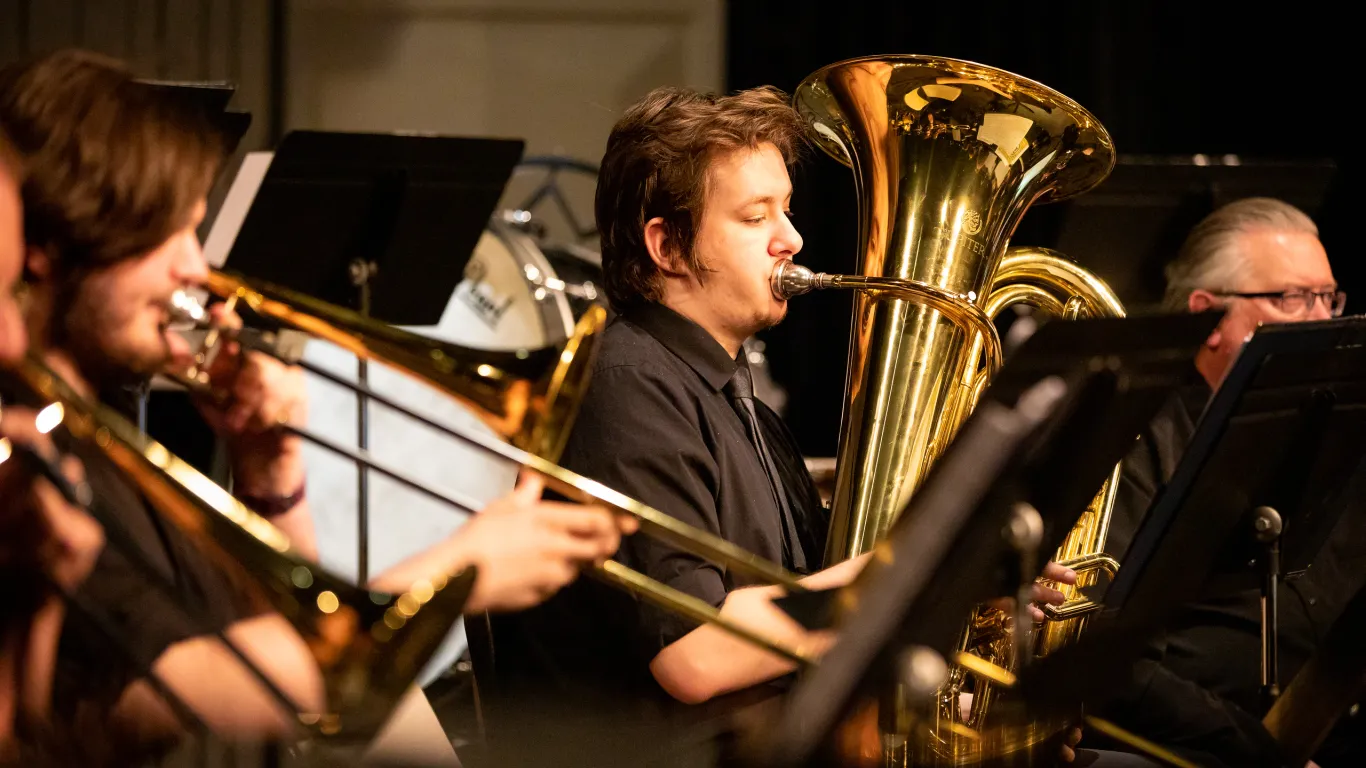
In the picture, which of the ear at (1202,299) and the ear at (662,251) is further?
the ear at (1202,299)

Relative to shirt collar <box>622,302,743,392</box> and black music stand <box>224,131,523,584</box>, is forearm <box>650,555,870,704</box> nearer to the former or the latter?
shirt collar <box>622,302,743,392</box>

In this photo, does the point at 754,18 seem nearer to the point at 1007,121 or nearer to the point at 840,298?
the point at 840,298

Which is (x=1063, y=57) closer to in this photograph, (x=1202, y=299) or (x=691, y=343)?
(x=1202, y=299)

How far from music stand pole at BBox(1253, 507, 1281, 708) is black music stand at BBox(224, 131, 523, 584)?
1.74 meters

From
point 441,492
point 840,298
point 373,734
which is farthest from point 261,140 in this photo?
point 373,734

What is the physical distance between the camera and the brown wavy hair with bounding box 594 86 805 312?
2.13 meters

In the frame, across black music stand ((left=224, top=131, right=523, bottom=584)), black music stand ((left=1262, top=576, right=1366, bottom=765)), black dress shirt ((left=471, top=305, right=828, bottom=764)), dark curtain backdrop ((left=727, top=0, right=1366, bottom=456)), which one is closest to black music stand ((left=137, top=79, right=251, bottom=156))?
black music stand ((left=224, top=131, right=523, bottom=584))

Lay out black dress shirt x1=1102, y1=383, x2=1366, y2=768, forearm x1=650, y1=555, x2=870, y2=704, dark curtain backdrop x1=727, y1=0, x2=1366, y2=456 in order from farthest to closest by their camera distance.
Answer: dark curtain backdrop x1=727, y1=0, x2=1366, y2=456 → black dress shirt x1=1102, y1=383, x2=1366, y2=768 → forearm x1=650, y1=555, x2=870, y2=704

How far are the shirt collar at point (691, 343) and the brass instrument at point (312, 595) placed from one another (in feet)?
3.02

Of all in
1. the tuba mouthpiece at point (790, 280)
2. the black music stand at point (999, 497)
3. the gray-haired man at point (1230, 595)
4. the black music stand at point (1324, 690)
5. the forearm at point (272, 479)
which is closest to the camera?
the black music stand at point (999, 497)

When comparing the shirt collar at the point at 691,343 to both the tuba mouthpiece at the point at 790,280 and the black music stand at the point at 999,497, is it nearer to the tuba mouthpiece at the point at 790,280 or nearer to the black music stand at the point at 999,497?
the tuba mouthpiece at the point at 790,280

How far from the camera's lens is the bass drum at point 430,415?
3.95 metres

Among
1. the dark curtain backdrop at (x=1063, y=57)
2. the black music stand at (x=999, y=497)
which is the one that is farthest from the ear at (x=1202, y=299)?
the dark curtain backdrop at (x=1063, y=57)

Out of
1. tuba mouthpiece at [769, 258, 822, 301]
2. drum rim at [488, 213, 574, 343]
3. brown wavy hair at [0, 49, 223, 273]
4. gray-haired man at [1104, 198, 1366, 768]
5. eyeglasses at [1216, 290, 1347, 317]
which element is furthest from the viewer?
drum rim at [488, 213, 574, 343]
